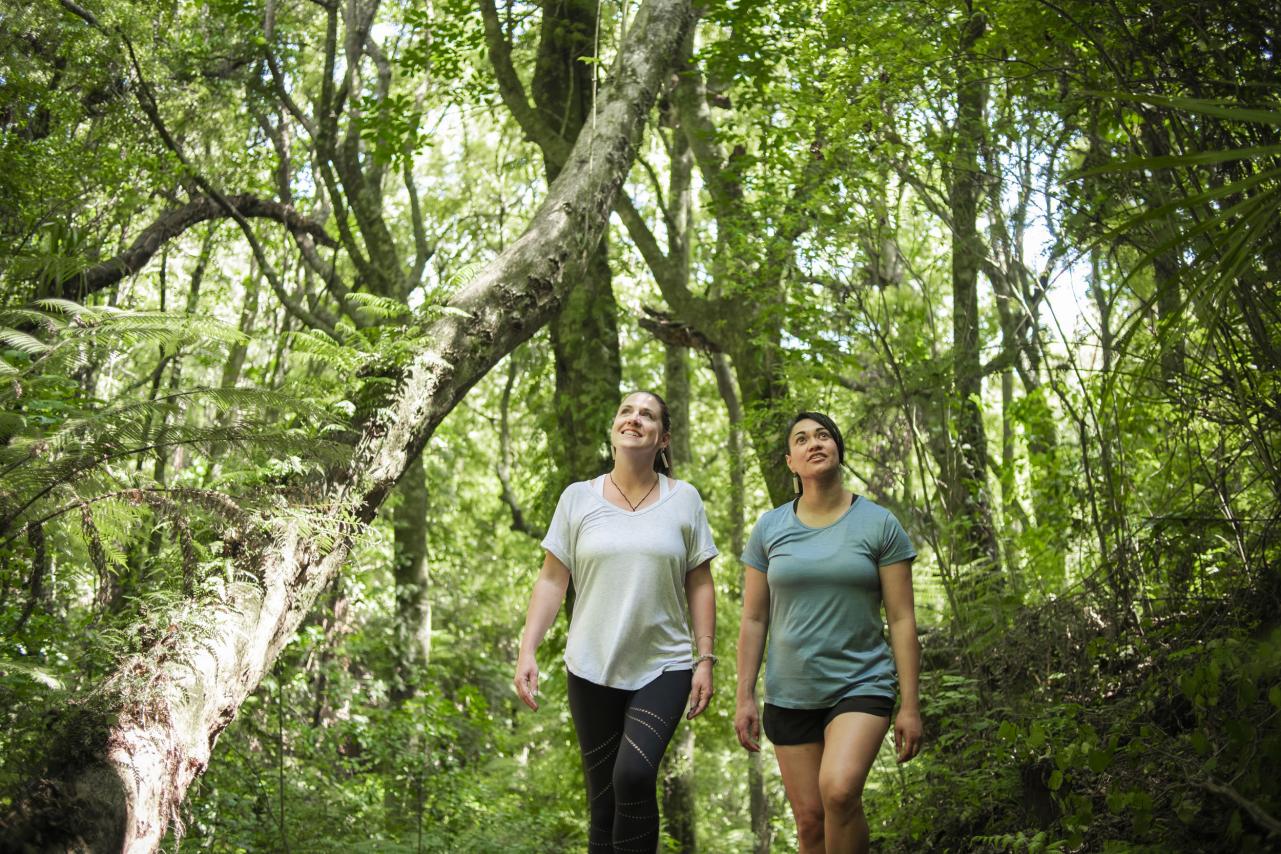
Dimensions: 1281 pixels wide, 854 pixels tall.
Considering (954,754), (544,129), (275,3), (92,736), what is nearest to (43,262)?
(92,736)

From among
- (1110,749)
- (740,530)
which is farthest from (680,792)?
(1110,749)

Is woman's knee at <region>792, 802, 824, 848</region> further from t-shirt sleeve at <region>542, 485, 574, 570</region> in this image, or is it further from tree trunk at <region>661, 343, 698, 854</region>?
tree trunk at <region>661, 343, 698, 854</region>

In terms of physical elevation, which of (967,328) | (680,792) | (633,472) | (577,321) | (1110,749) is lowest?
(680,792)

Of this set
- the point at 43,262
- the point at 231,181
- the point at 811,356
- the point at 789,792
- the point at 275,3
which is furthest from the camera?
the point at 231,181

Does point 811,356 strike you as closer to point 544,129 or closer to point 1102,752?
point 544,129

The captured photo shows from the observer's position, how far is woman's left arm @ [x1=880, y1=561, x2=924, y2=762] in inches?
150

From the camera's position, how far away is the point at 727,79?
401 inches

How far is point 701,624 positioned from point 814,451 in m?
0.82

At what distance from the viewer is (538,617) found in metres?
4.34

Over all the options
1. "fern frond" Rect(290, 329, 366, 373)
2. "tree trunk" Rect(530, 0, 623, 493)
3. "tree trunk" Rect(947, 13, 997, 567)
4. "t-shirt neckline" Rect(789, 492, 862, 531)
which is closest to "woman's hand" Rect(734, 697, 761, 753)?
"t-shirt neckline" Rect(789, 492, 862, 531)

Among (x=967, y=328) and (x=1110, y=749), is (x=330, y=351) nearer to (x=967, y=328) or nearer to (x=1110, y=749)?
(x=1110, y=749)

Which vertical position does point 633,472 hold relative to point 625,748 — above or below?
above

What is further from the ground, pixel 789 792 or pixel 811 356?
pixel 811 356

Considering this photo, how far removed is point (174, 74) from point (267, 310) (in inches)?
217
